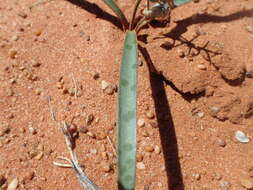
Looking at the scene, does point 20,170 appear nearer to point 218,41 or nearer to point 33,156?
point 33,156

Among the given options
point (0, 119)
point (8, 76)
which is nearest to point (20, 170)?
point (0, 119)

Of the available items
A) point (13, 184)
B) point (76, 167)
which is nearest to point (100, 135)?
point (76, 167)

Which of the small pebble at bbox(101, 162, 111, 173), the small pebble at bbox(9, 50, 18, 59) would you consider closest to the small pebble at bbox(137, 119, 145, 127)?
the small pebble at bbox(101, 162, 111, 173)

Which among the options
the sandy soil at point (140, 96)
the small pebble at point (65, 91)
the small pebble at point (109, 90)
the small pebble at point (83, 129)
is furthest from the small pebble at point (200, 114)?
the small pebble at point (65, 91)

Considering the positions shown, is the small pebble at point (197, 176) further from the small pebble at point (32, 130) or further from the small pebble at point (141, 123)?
the small pebble at point (32, 130)

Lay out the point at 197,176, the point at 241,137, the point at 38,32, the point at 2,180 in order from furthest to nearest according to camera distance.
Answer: the point at 38,32
the point at 241,137
the point at 197,176
the point at 2,180

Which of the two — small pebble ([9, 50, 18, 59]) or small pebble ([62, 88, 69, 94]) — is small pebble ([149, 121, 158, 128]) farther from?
small pebble ([9, 50, 18, 59])

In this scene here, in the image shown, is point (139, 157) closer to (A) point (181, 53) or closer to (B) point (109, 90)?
(B) point (109, 90)

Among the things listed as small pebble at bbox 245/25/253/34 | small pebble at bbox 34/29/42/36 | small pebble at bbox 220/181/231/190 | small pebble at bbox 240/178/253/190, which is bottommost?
small pebble at bbox 220/181/231/190
